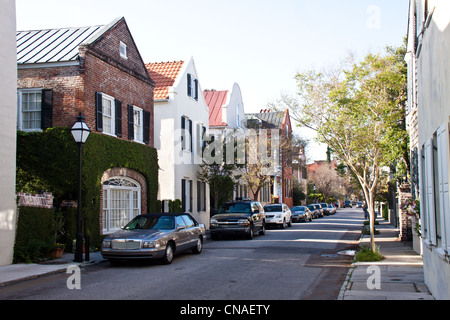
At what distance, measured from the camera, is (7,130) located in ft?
44.6

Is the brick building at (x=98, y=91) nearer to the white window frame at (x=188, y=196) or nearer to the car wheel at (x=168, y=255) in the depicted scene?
the white window frame at (x=188, y=196)

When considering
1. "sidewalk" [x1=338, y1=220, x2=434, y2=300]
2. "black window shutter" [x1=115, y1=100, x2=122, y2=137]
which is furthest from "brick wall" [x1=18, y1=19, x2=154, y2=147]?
"sidewalk" [x1=338, y1=220, x2=434, y2=300]

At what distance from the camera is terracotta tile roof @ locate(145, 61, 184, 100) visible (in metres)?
25.4

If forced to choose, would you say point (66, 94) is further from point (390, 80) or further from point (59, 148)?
point (390, 80)

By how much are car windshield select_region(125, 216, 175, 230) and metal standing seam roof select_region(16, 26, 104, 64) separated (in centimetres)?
701

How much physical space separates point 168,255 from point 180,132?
1276cm

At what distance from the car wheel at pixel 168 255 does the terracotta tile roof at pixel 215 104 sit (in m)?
21.2

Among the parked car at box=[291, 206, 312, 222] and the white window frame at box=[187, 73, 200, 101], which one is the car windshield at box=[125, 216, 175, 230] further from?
the parked car at box=[291, 206, 312, 222]

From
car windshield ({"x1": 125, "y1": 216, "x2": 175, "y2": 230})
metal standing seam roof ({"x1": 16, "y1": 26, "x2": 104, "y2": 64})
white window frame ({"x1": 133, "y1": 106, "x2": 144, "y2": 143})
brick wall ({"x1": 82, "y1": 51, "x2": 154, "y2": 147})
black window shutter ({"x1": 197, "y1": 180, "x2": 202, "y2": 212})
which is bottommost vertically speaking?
car windshield ({"x1": 125, "y1": 216, "x2": 175, "y2": 230})

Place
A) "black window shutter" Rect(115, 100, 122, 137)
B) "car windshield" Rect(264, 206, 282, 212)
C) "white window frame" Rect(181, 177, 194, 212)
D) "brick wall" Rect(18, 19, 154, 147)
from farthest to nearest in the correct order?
"car windshield" Rect(264, 206, 282, 212)
"white window frame" Rect(181, 177, 194, 212)
"black window shutter" Rect(115, 100, 122, 137)
"brick wall" Rect(18, 19, 154, 147)

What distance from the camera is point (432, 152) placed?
8070 mm

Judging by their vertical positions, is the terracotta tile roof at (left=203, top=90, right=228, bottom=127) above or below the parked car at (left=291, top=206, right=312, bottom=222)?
above

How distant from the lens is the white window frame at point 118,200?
18766 millimetres
